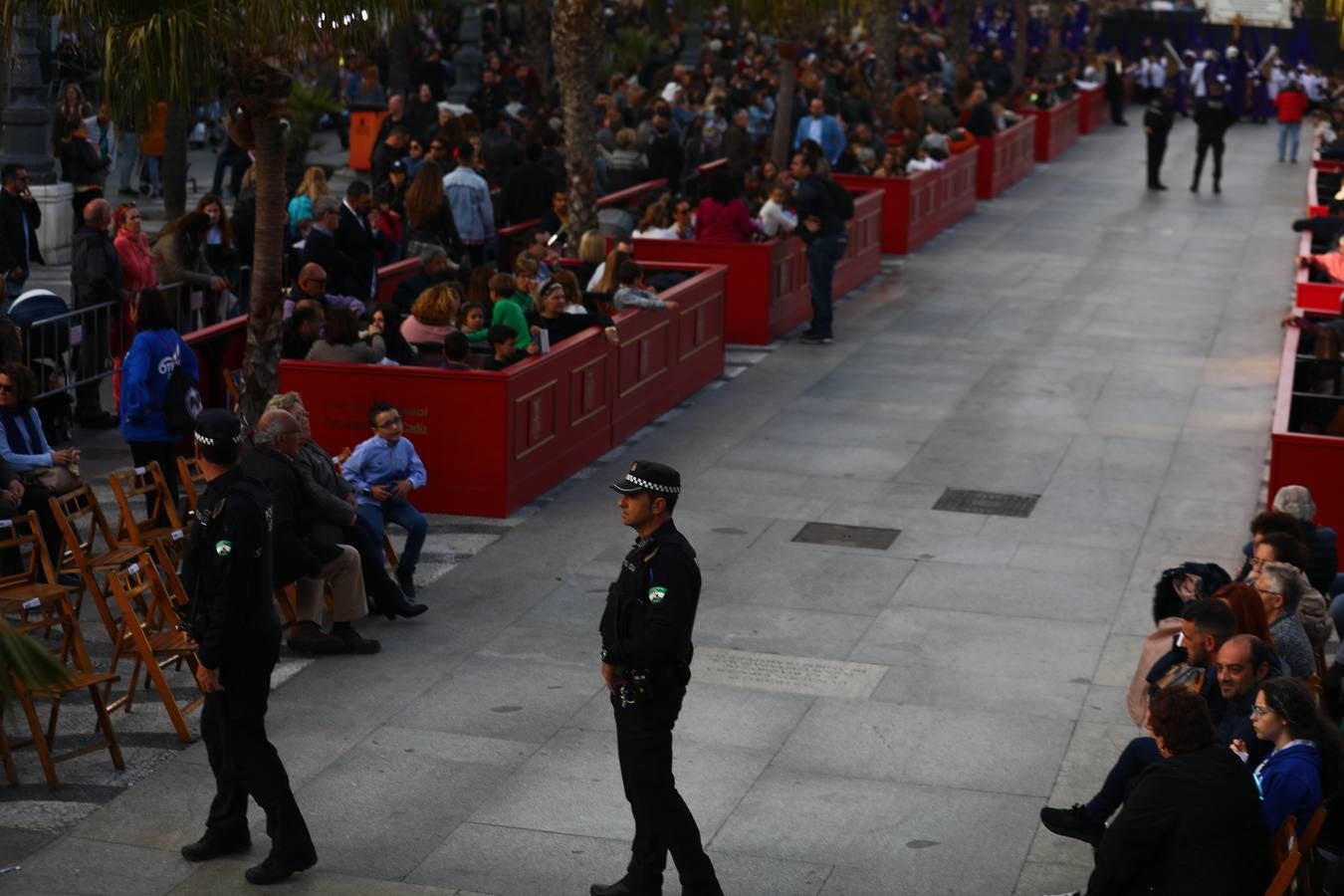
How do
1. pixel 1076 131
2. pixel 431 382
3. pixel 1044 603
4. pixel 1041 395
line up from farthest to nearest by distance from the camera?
pixel 1076 131 → pixel 1041 395 → pixel 431 382 → pixel 1044 603

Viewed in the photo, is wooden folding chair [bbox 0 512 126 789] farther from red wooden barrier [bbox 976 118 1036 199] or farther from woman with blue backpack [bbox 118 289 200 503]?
red wooden barrier [bbox 976 118 1036 199]

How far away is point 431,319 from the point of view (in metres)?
15.8

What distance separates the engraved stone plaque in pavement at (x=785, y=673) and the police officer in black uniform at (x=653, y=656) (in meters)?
3.23

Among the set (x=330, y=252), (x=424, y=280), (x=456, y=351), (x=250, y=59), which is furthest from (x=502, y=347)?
→ (x=330, y=252)

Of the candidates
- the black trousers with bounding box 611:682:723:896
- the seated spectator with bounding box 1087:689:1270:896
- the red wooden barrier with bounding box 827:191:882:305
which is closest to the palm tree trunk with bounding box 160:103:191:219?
the red wooden barrier with bounding box 827:191:882:305

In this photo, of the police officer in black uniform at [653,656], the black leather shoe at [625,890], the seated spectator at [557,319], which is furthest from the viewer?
the seated spectator at [557,319]

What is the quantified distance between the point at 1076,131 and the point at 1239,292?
2280 cm

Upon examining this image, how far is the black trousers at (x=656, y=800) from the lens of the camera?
823 cm

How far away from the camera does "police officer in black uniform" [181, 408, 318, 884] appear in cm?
859

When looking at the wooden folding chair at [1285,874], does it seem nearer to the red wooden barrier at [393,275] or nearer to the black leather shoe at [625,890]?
the black leather shoe at [625,890]

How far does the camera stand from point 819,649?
12289mm

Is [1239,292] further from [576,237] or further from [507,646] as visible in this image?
[507,646]

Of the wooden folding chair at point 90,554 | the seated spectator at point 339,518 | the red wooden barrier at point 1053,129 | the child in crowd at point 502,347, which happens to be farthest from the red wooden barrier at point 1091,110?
the wooden folding chair at point 90,554

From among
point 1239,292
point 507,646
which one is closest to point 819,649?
point 507,646
